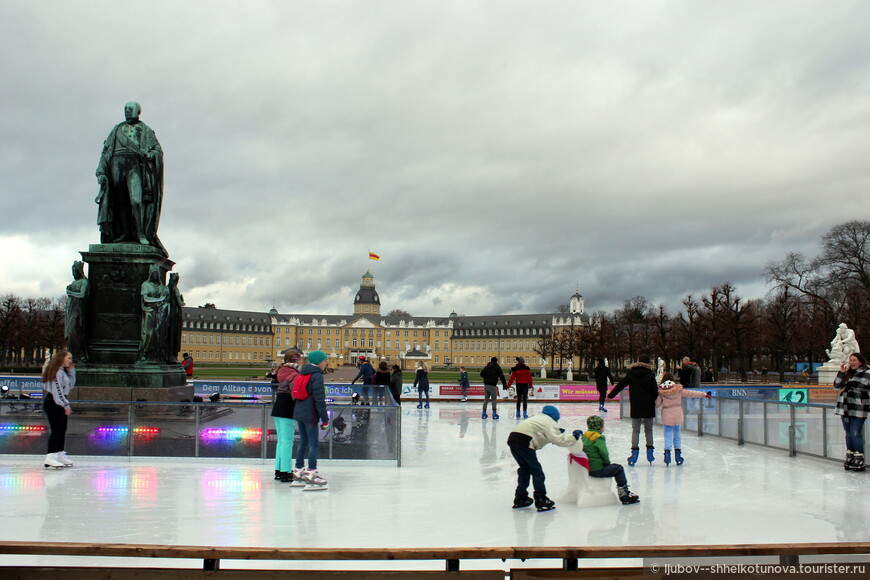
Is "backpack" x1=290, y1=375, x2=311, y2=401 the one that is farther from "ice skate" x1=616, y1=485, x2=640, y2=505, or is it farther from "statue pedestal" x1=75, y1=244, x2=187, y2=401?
"statue pedestal" x1=75, y1=244, x2=187, y2=401

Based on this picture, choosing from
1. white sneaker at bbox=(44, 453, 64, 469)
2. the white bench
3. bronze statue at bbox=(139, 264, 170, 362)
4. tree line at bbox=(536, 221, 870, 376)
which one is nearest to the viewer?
the white bench

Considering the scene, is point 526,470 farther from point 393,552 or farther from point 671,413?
point 671,413

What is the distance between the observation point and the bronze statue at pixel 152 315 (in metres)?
11.8

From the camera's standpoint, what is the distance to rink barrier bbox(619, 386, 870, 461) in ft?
36.5

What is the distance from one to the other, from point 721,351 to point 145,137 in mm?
58912

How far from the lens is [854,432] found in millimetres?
10172

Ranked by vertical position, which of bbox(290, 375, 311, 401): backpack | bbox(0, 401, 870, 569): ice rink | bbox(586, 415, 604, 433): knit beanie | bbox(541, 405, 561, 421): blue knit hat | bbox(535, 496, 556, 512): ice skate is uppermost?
bbox(290, 375, 311, 401): backpack

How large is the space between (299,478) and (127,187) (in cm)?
712

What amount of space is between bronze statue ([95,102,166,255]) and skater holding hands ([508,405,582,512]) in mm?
8299

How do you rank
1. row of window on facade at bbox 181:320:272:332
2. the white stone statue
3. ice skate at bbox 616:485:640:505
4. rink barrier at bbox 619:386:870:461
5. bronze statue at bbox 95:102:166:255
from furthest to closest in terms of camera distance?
1. row of window on facade at bbox 181:320:272:332
2. the white stone statue
3. bronze statue at bbox 95:102:166:255
4. rink barrier at bbox 619:386:870:461
5. ice skate at bbox 616:485:640:505

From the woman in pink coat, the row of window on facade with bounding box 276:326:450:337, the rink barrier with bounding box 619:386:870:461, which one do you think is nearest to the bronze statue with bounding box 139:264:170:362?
the rink barrier with bounding box 619:386:870:461

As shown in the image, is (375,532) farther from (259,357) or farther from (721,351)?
(259,357)

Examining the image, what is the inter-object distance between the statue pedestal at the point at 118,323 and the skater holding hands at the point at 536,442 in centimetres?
712

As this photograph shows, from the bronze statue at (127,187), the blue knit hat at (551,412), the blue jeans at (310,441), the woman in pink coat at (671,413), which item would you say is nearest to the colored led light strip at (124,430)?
the blue jeans at (310,441)
